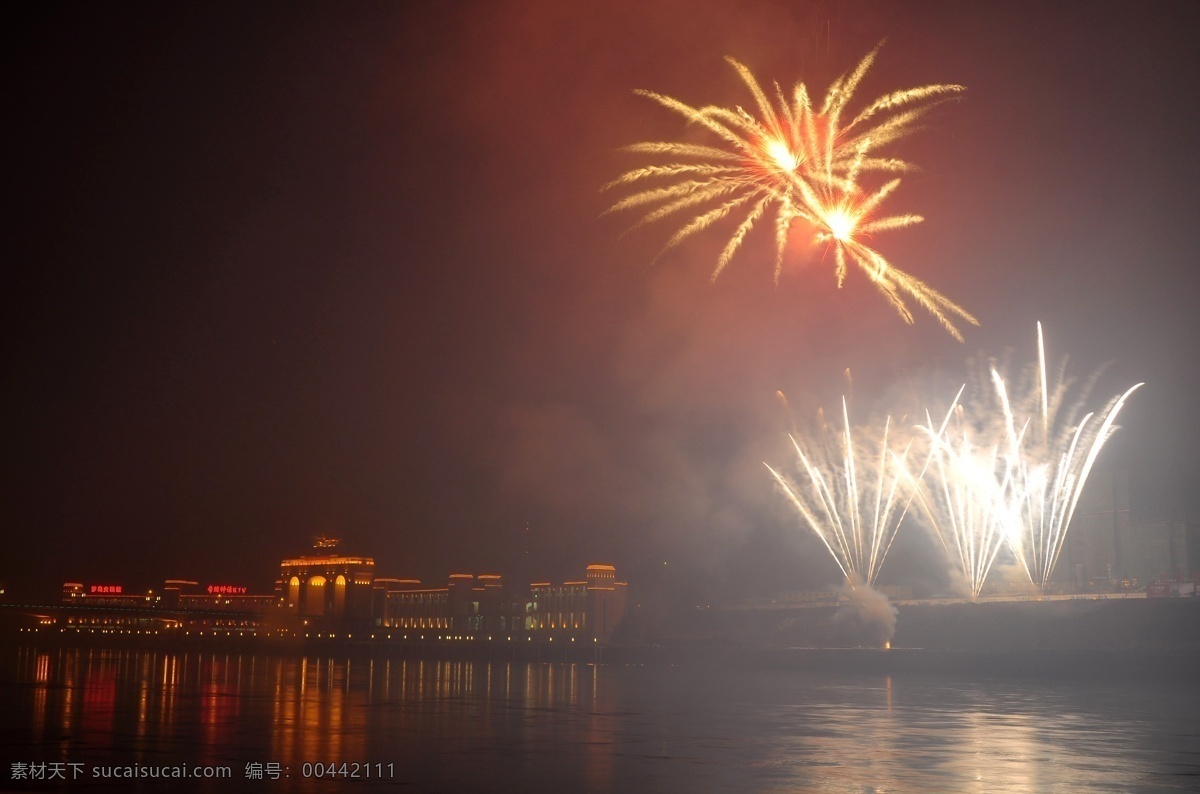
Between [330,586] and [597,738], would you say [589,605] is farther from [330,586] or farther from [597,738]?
[597,738]

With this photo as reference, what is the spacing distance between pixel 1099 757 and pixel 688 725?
37.0 feet

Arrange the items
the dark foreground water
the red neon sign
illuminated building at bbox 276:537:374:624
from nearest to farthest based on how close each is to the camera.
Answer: the dark foreground water → illuminated building at bbox 276:537:374:624 → the red neon sign

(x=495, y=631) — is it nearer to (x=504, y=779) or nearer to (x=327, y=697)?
(x=327, y=697)

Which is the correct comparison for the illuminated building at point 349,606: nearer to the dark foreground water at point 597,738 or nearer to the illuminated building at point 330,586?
the illuminated building at point 330,586

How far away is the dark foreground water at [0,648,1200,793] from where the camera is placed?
66.8 ft

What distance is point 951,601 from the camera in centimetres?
9312

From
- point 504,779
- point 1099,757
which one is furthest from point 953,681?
point 504,779

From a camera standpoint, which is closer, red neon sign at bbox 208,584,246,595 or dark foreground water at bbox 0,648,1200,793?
dark foreground water at bbox 0,648,1200,793

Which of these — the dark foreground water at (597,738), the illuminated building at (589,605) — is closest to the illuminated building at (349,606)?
the illuminated building at (589,605)

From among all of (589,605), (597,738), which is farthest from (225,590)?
(597,738)

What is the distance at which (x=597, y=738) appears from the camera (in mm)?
28188

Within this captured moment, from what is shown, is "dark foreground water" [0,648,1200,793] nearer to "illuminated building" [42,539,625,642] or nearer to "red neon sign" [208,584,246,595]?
"illuminated building" [42,539,625,642]

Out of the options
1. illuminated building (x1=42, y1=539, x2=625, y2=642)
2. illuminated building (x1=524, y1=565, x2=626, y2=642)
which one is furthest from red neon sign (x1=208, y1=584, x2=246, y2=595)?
illuminated building (x1=524, y1=565, x2=626, y2=642)

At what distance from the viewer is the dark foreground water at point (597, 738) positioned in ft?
66.8
